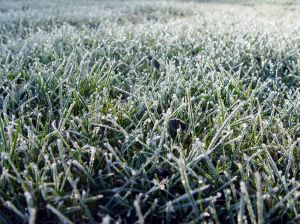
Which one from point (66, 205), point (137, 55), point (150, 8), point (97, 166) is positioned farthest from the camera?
point (150, 8)

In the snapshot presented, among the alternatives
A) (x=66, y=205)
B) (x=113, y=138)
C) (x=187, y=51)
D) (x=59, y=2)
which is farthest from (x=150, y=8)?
(x=66, y=205)

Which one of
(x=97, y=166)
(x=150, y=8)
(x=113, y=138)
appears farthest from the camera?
(x=150, y=8)

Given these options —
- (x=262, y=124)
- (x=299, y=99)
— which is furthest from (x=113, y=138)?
(x=299, y=99)

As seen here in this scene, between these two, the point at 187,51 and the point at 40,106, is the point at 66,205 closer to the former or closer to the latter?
the point at 40,106

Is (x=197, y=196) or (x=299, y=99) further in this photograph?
(x=299, y=99)

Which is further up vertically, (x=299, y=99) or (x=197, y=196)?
(x=299, y=99)

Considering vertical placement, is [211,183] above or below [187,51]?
below

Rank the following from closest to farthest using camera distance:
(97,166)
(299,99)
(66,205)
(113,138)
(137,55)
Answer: (66,205) < (97,166) < (113,138) < (299,99) < (137,55)

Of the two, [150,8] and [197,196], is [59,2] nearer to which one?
[150,8]

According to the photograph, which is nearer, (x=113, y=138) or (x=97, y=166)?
(x=97, y=166)
